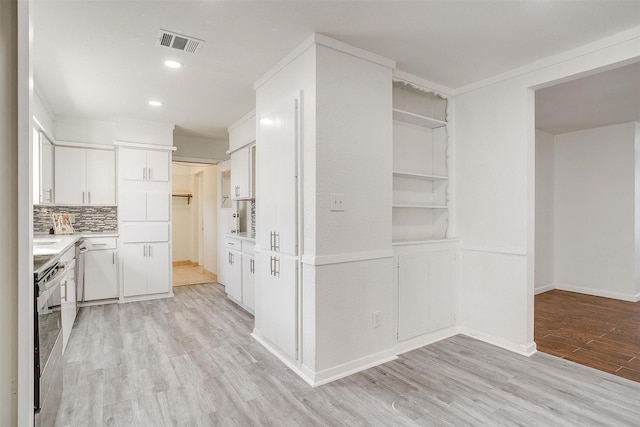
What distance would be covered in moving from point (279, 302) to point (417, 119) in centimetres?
223

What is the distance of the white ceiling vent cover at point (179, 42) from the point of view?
251 cm

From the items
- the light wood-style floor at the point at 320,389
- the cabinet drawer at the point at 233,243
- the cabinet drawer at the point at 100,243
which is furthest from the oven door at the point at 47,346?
the cabinet drawer at the point at 100,243

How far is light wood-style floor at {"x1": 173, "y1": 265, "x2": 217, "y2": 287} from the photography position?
612 centimetres

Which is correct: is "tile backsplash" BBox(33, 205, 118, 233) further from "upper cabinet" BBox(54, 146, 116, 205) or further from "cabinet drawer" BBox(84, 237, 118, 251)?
"cabinet drawer" BBox(84, 237, 118, 251)

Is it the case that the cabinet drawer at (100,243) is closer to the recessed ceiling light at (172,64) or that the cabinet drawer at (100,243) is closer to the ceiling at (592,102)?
the recessed ceiling light at (172,64)

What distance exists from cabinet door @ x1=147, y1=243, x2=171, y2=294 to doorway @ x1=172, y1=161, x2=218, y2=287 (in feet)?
5.69

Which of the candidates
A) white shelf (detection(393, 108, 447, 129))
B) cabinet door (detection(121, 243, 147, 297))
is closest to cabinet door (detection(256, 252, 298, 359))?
white shelf (detection(393, 108, 447, 129))

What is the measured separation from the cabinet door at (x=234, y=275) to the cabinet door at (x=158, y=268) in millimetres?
883

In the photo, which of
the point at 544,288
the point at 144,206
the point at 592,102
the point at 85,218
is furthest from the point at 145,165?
the point at 544,288

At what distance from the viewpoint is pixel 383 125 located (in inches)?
114

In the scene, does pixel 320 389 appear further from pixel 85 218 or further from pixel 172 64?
pixel 85 218

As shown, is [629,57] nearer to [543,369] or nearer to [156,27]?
[543,369]

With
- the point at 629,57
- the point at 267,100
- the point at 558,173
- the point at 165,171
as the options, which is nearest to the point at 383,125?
the point at 267,100

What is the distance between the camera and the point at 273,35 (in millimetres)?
2523
